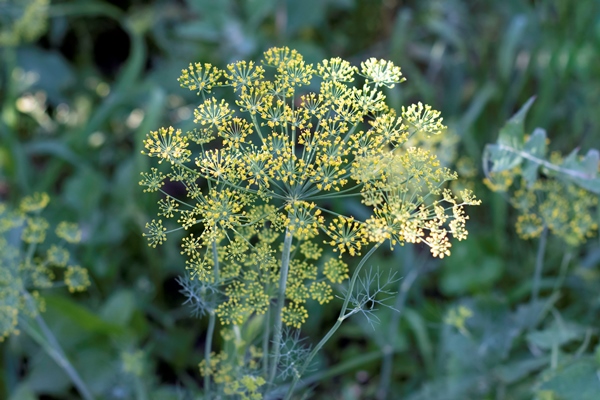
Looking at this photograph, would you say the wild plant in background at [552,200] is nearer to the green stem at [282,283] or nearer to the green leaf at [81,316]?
the green stem at [282,283]

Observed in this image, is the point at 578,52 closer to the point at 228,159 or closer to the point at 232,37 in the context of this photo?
the point at 232,37

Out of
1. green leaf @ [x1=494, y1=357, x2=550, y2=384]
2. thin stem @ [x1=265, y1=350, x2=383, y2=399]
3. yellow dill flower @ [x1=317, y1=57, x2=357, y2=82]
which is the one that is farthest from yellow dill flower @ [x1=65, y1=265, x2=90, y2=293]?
green leaf @ [x1=494, y1=357, x2=550, y2=384]

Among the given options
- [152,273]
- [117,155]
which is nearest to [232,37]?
[117,155]

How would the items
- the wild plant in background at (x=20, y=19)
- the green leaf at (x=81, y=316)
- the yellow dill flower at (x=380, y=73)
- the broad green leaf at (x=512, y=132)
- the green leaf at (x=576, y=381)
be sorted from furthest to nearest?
the wild plant in background at (x=20, y=19), the green leaf at (x=81, y=316), the broad green leaf at (x=512, y=132), the green leaf at (x=576, y=381), the yellow dill flower at (x=380, y=73)

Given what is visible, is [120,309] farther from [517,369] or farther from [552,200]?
[552,200]

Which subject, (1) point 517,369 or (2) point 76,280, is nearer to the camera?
(2) point 76,280

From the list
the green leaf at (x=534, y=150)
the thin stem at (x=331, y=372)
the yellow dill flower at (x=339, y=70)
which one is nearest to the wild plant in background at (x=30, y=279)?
the thin stem at (x=331, y=372)

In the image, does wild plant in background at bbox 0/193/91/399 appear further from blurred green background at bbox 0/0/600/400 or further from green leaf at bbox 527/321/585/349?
green leaf at bbox 527/321/585/349

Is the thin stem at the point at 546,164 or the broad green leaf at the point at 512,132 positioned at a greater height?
the broad green leaf at the point at 512,132

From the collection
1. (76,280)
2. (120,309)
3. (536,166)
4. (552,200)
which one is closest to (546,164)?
(536,166)
